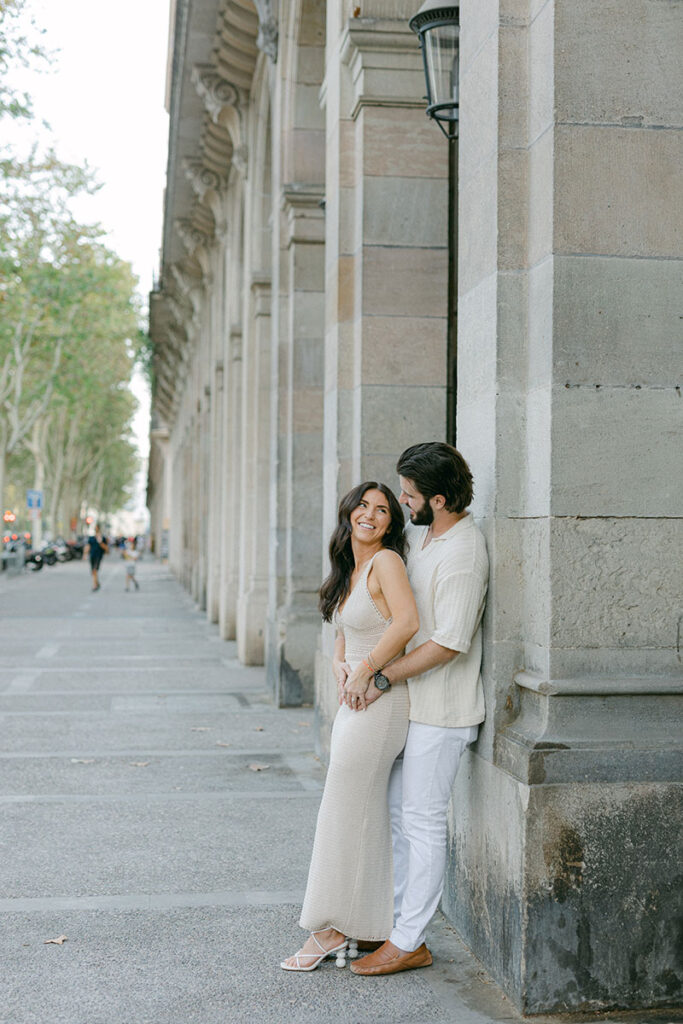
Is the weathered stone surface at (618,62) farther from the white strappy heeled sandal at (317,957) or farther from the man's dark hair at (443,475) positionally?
the white strappy heeled sandal at (317,957)

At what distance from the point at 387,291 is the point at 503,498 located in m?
3.85

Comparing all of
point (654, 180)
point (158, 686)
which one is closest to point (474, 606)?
point (654, 180)

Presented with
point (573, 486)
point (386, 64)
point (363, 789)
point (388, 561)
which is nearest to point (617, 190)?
point (573, 486)

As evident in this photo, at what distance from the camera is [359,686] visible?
489 centimetres

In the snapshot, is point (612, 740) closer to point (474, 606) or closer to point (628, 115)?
point (474, 606)

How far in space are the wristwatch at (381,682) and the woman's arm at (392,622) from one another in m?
0.02

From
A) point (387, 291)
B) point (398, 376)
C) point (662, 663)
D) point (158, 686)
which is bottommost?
point (158, 686)

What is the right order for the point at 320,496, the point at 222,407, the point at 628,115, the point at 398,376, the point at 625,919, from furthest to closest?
the point at 222,407 < the point at 320,496 < the point at 398,376 < the point at 628,115 < the point at 625,919

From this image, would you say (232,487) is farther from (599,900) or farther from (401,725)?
(599,900)

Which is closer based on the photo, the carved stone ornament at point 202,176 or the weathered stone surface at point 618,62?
the weathered stone surface at point 618,62

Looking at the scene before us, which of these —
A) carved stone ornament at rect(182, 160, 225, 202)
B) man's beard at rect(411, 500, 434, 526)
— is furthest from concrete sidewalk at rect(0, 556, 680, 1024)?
carved stone ornament at rect(182, 160, 225, 202)

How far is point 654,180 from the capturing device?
4.87m

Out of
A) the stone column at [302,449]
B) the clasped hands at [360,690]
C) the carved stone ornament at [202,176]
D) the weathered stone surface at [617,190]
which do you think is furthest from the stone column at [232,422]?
the weathered stone surface at [617,190]

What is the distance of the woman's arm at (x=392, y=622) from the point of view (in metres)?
4.85
